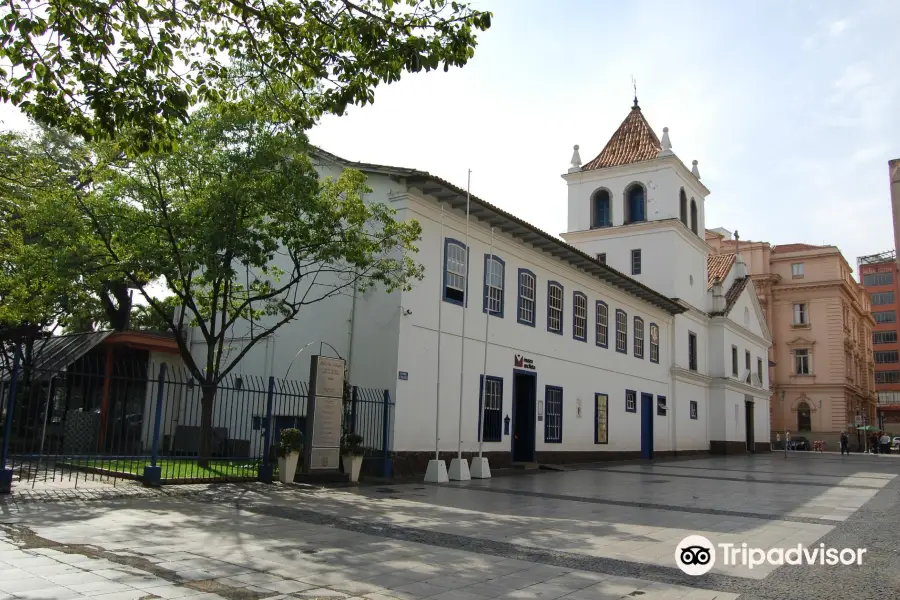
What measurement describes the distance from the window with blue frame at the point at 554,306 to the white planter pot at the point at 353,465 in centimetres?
917

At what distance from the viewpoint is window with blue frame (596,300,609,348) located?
25266mm

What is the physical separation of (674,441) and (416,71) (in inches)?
1020

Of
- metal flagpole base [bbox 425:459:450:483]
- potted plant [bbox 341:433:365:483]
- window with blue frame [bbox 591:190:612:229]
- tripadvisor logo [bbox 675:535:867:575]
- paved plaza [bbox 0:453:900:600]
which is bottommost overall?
paved plaza [bbox 0:453:900:600]

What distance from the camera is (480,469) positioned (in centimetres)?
1683

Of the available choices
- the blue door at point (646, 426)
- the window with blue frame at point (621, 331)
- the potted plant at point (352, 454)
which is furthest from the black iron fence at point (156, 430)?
the blue door at point (646, 426)

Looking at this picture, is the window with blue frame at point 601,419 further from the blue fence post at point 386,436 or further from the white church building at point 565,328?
the blue fence post at point 386,436

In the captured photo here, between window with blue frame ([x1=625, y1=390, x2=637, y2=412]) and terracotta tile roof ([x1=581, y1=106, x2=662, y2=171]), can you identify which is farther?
terracotta tile roof ([x1=581, y1=106, x2=662, y2=171])

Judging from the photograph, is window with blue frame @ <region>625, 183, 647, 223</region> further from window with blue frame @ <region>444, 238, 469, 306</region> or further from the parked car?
the parked car

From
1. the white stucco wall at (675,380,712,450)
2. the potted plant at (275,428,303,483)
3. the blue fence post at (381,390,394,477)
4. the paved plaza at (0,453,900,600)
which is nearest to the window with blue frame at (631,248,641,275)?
the white stucco wall at (675,380,712,450)

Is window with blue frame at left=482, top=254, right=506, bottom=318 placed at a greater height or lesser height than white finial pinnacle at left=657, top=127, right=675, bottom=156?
lesser

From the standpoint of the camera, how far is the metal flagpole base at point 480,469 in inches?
660

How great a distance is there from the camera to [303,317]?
720 inches

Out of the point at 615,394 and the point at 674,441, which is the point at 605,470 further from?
the point at 674,441

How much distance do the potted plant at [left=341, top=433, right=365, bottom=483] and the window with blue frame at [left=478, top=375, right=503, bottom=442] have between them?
15.0 ft
